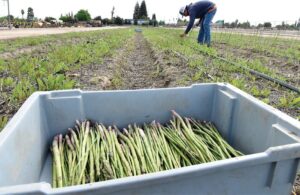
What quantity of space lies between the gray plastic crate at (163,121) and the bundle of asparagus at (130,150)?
10cm

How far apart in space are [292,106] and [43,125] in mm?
2580

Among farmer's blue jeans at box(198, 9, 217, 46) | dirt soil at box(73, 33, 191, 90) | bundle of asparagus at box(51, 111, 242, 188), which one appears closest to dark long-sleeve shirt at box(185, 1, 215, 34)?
farmer's blue jeans at box(198, 9, 217, 46)

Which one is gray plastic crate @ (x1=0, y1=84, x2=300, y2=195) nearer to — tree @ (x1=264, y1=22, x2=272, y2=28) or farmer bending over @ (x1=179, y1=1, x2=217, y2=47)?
farmer bending over @ (x1=179, y1=1, x2=217, y2=47)

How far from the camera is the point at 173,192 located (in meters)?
0.87

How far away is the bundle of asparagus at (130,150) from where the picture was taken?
1363 mm

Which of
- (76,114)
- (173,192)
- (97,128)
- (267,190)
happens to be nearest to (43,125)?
(76,114)

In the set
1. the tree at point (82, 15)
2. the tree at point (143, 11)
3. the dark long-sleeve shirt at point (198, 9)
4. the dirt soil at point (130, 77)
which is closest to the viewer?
the dirt soil at point (130, 77)

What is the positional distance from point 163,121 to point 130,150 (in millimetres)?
530

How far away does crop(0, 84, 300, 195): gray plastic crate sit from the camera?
33.3 inches

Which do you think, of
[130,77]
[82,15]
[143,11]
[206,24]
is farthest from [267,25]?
[82,15]

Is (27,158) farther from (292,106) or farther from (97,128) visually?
(292,106)

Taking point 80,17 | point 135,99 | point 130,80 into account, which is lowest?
point 130,80

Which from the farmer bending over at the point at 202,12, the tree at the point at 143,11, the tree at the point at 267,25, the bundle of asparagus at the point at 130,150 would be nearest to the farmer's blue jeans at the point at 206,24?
the farmer bending over at the point at 202,12

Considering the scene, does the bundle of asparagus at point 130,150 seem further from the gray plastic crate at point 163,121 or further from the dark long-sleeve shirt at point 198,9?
the dark long-sleeve shirt at point 198,9
